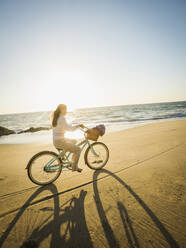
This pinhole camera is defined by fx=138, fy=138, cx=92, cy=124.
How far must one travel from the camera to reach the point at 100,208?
9.14 feet

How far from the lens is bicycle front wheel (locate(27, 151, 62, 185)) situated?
3.75m

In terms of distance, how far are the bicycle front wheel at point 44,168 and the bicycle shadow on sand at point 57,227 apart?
0.81m

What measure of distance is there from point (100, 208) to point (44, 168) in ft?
6.29

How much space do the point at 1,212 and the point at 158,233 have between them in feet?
9.80

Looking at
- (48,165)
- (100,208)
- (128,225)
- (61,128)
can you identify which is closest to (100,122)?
(61,128)

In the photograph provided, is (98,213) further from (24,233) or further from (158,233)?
(24,233)

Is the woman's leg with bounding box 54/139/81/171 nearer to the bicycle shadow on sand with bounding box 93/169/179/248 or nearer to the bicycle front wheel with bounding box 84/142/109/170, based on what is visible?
the bicycle front wheel with bounding box 84/142/109/170

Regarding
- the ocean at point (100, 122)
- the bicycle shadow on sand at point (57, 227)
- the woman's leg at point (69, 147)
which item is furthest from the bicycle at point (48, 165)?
the ocean at point (100, 122)

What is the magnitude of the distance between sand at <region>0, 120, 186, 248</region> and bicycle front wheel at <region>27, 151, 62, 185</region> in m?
0.22

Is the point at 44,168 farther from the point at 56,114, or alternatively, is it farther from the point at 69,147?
the point at 56,114

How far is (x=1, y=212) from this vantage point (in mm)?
2850

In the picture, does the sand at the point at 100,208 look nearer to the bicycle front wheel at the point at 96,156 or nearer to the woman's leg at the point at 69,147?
the bicycle front wheel at the point at 96,156

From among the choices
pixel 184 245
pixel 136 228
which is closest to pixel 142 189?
pixel 136 228

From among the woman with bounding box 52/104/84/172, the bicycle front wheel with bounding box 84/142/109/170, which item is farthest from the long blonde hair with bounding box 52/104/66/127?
the bicycle front wheel with bounding box 84/142/109/170
